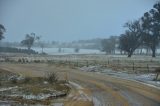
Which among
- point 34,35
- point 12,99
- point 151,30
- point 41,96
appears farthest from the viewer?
point 34,35

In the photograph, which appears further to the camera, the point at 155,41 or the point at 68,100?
the point at 155,41

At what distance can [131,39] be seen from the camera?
10488cm

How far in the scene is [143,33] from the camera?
10388cm

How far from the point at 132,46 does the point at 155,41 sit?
264 inches

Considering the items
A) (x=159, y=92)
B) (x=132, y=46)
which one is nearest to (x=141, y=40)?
(x=132, y=46)

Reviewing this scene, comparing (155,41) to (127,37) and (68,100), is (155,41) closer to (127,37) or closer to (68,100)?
(127,37)

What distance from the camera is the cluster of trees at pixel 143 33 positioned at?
3915 inches

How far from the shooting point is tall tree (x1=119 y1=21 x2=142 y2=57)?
10494 cm

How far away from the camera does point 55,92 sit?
21688 mm

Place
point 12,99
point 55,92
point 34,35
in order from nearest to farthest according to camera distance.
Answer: point 12,99 < point 55,92 < point 34,35

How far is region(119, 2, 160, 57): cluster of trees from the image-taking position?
99438 millimetres

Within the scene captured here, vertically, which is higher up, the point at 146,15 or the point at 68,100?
the point at 146,15

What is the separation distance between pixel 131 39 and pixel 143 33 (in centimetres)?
346

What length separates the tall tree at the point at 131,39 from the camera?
104938mm
